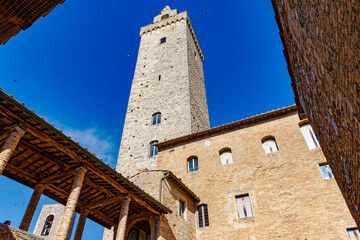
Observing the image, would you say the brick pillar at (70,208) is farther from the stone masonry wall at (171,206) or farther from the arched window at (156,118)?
the arched window at (156,118)

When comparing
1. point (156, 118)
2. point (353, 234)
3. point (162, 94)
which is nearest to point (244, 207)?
point (353, 234)

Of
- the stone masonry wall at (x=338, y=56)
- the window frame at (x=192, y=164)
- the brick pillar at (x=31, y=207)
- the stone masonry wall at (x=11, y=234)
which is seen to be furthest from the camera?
the window frame at (x=192, y=164)

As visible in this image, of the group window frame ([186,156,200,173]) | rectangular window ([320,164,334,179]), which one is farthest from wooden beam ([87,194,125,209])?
rectangular window ([320,164,334,179])

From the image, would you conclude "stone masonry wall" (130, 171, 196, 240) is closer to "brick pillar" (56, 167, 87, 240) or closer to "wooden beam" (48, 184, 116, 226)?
"wooden beam" (48, 184, 116, 226)

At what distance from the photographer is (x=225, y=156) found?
634 inches

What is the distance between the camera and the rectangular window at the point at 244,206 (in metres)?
13.4

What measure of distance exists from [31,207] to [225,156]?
1088 cm

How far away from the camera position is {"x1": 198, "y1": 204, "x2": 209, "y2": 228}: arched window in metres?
13.9

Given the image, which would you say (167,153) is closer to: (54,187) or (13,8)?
(54,187)

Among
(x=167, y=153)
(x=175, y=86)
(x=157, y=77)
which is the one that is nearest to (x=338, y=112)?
(x=167, y=153)

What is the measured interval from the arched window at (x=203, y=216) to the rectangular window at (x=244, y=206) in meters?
1.82

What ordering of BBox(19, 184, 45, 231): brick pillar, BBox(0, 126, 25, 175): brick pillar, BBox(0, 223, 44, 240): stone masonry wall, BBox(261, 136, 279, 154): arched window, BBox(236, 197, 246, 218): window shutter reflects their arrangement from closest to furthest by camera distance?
BBox(0, 223, 44, 240): stone masonry wall
BBox(0, 126, 25, 175): brick pillar
BBox(19, 184, 45, 231): brick pillar
BBox(236, 197, 246, 218): window shutter
BBox(261, 136, 279, 154): arched window

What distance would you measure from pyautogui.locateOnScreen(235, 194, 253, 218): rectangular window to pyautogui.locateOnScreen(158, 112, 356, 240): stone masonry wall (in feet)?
0.84

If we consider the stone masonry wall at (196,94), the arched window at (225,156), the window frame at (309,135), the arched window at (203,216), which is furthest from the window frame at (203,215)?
the stone masonry wall at (196,94)
